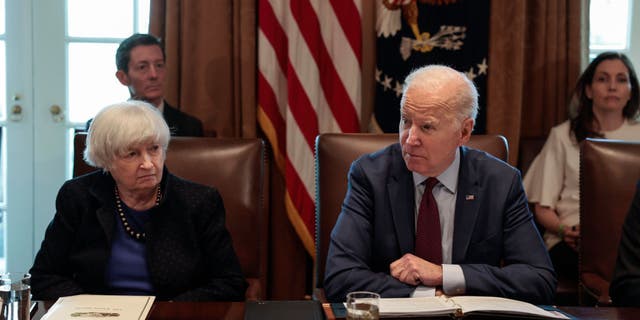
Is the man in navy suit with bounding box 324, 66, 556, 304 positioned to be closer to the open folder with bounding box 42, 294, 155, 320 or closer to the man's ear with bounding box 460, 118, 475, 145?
the man's ear with bounding box 460, 118, 475, 145

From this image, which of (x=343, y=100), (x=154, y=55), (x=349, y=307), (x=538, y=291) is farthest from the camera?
(x=343, y=100)

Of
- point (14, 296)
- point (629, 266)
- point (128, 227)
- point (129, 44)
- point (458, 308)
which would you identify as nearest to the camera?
point (14, 296)

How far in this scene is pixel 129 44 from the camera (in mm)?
3316

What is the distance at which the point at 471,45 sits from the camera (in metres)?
3.65

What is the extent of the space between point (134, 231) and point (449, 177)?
0.92 m

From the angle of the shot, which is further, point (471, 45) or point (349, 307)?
point (471, 45)

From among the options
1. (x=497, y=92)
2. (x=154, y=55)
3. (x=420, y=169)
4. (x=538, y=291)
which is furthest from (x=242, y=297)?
(x=497, y=92)

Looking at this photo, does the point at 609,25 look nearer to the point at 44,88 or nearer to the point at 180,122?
the point at 180,122

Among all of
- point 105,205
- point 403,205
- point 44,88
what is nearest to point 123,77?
point 44,88

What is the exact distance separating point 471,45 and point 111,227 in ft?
6.94

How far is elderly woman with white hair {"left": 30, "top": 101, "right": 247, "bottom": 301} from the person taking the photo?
217cm

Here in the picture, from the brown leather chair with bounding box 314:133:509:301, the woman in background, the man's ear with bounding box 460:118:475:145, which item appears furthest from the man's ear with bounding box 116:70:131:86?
the woman in background

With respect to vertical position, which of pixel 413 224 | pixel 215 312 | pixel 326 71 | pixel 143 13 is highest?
pixel 143 13

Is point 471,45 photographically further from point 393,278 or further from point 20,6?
point 20,6
